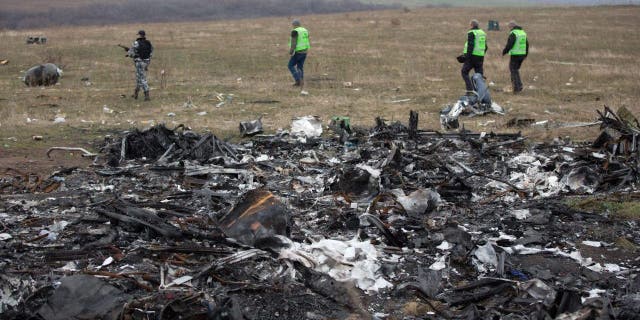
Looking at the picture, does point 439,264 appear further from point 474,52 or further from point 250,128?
point 474,52

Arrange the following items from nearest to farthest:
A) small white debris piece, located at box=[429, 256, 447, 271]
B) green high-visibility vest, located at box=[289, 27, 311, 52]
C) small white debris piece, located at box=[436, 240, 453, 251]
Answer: small white debris piece, located at box=[429, 256, 447, 271] < small white debris piece, located at box=[436, 240, 453, 251] < green high-visibility vest, located at box=[289, 27, 311, 52]

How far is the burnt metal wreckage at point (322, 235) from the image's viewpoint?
458 centimetres

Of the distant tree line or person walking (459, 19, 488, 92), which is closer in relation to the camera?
person walking (459, 19, 488, 92)

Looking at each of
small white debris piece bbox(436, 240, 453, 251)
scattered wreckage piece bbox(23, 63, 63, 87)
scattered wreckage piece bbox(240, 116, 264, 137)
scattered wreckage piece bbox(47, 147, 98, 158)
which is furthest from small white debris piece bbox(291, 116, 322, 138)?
scattered wreckage piece bbox(23, 63, 63, 87)

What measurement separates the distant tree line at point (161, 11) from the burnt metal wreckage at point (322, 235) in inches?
1589

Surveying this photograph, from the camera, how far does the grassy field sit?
11.9 metres

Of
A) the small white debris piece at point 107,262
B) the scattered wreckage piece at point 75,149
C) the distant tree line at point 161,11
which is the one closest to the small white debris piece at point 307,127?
the scattered wreckage piece at point 75,149

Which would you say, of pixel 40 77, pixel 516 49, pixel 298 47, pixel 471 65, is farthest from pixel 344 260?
pixel 40 77

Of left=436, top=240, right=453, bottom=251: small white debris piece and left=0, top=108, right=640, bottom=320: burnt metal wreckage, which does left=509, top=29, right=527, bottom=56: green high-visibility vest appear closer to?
left=0, top=108, right=640, bottom=320: burnt metal wreckage

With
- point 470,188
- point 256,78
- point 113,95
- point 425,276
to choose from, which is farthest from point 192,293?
point 256,78

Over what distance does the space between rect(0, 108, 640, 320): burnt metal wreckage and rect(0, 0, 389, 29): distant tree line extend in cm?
4036

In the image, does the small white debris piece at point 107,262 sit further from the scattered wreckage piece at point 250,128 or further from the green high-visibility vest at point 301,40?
the green high-visibility vest at point 301,40

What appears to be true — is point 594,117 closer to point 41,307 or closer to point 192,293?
point 192,293

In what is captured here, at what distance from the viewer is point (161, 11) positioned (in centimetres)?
5703
